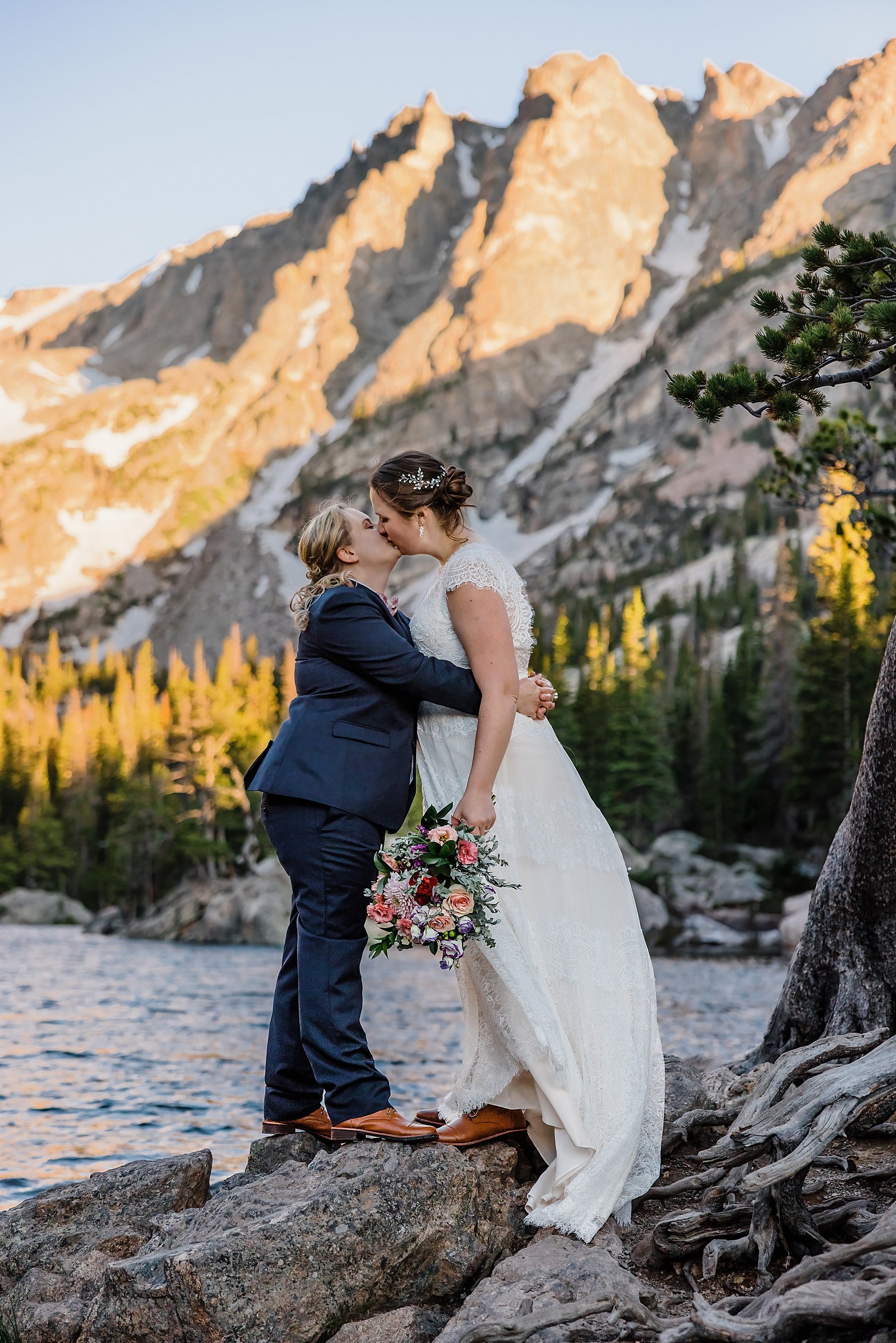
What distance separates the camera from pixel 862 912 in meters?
6.04

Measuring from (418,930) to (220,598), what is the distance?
148 m

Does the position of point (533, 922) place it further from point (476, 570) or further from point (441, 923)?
point (476, 570)

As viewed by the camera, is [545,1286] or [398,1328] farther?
[398,1328]

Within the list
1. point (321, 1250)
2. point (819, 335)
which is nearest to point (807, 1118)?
point (321, 1250)

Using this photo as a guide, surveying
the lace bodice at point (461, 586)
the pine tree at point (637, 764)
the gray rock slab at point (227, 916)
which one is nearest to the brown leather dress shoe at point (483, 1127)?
the lace bodice at point (461, 586)

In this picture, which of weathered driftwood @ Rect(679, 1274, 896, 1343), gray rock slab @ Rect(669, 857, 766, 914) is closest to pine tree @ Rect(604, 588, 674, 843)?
gray rock slab @ Rect(669, 857, 766, 914)

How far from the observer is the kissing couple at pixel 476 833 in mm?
4688

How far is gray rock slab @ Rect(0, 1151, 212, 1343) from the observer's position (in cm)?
496

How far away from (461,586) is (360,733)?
0.73 m

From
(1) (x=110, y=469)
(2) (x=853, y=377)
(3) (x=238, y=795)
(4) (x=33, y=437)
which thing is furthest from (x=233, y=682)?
(4) (x=33, y=437)

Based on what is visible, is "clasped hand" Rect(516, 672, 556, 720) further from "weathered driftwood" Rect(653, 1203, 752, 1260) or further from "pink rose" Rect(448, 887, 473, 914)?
"weathered driftwood" Rect(653, 1203, 752, 1260)

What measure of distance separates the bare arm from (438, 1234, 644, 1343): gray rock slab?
156 cm

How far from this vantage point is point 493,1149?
15.9 feet

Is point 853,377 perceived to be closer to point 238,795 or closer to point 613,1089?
point 613,1089
